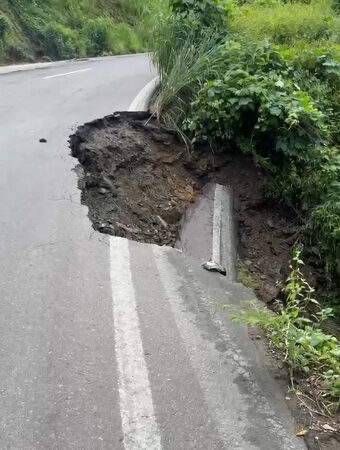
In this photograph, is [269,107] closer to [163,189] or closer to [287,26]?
[163,189]

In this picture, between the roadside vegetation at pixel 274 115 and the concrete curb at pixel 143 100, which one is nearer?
the roadside vegetation at pixel 274 115

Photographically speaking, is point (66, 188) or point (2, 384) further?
point (66, 188)

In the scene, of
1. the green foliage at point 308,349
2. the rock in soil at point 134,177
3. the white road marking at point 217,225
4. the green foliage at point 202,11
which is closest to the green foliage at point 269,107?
the green foliage at point 202,11

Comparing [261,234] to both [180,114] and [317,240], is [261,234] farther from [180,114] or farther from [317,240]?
[180,114]

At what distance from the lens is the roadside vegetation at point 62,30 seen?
2066 centimetres

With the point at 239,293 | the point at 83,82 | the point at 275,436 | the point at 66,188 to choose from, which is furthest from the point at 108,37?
the point at 275,436

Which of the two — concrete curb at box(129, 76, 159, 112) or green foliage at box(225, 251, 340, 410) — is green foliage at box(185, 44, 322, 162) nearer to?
concrete curb at box(129, 76, 159, 112)

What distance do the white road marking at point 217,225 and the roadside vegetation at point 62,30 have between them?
13.2 meters

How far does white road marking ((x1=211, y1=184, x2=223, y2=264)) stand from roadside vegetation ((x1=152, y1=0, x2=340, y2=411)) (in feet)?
2.13

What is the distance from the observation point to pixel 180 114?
7.89m

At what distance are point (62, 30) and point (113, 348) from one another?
75.1 ft

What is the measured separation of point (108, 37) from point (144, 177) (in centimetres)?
2269

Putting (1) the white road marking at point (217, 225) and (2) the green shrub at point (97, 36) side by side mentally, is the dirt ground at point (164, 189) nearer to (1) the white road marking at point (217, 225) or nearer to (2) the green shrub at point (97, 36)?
(1) the white road marking at point (217, 225)

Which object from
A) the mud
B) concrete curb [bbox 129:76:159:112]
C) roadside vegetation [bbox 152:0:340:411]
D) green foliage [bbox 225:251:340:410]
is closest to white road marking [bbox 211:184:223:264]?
the mud
